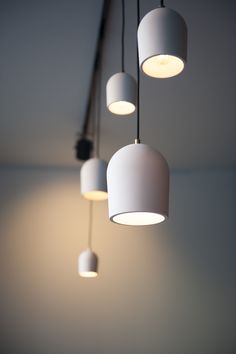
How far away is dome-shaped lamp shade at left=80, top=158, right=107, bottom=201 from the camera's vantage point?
2902mm

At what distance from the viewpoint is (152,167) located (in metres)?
1.29

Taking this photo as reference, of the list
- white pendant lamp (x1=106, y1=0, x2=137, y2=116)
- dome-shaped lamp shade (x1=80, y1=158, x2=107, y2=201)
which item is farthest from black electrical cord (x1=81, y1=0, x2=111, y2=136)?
dome-shaped lamp shade (x1=80, y1=158, x2=107, y2=201)

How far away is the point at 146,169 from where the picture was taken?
1.29 meters

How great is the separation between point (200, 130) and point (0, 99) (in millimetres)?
2029

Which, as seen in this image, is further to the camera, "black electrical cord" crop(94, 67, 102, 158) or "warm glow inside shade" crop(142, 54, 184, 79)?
"black electrical cord" crop(94, 67, 102, 158)

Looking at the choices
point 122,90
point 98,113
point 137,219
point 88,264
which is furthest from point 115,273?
point 137,219

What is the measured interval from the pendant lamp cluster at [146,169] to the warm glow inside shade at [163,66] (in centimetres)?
9

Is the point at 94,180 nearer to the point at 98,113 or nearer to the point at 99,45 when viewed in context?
the point at 99,45

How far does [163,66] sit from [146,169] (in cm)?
55

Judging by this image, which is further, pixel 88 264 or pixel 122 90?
pixel 88 264

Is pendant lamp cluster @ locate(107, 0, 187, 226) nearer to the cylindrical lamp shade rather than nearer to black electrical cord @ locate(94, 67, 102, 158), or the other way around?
the cylindrical lamp shade

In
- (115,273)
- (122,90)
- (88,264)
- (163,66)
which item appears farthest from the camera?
(115,273)

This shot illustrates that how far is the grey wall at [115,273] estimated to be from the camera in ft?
16.8

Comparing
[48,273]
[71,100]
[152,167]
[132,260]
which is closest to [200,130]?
[71,100]
